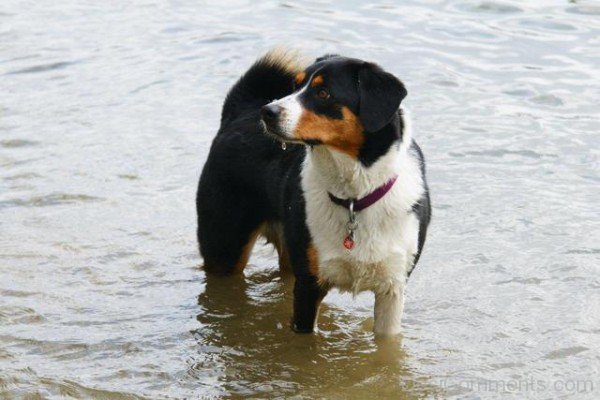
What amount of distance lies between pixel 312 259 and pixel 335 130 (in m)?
0.67

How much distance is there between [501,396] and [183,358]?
5.06 feet

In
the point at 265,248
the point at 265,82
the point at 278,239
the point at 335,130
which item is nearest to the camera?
the point at 335,130

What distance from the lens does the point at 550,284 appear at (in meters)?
5.82

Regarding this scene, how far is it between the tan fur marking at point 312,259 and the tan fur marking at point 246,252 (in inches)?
37.1

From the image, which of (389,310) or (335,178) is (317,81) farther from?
(389,310)

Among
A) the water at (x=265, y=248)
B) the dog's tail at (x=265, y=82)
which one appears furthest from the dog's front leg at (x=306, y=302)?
the dog's tail at (x=265, y=82)

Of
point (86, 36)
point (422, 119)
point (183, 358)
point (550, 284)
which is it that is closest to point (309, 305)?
point (183, 358)

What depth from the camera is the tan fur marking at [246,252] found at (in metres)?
5.73

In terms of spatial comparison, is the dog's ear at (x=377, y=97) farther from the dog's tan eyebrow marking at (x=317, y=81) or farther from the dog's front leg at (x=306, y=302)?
the dog's front leg at (x=306, y=302)

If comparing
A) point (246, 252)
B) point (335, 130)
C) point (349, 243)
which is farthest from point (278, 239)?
point (335, 130)

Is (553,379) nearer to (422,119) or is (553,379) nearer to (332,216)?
(332,216)

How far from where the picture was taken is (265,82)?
559 cm

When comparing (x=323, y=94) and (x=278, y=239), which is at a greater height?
(x=323, y=94)

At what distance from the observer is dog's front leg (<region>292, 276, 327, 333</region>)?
486cm
